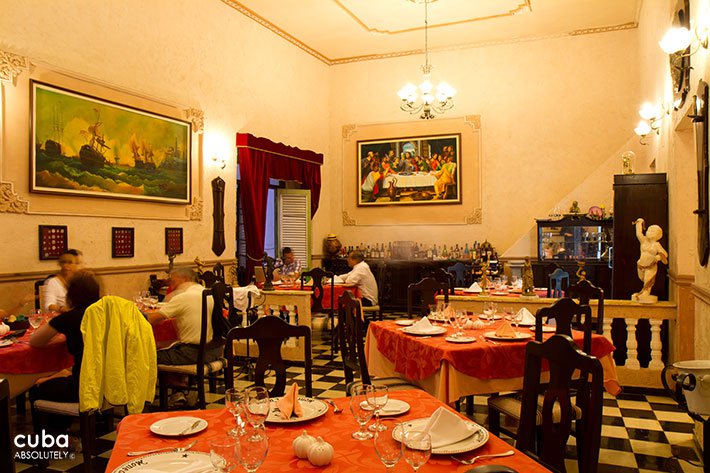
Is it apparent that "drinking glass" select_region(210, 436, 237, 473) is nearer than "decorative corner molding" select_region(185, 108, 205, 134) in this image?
Yes

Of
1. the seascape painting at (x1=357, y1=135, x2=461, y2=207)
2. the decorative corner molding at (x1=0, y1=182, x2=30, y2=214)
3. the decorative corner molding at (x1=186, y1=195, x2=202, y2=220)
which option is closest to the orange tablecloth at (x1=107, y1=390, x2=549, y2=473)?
the decorative corner molding at (x1=0, y1=182, x2=30, y2=214)

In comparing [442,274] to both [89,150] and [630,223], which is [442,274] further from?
[89,150]

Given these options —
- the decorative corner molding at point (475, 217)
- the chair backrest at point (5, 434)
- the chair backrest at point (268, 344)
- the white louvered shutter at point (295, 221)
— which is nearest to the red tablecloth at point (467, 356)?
the chair backrest at point (268, 344)

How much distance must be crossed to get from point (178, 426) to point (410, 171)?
33.5 ft

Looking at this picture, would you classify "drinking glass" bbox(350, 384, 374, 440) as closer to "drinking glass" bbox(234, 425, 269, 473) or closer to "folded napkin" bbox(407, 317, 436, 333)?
"drinking glass" bbox(234, 425, 269, 473)

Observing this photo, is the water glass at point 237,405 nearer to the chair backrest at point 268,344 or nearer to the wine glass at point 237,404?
the wine glass at point 237,404

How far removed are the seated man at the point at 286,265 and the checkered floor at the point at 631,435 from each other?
2.72m

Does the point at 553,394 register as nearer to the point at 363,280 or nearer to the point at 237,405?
the point at 237,405

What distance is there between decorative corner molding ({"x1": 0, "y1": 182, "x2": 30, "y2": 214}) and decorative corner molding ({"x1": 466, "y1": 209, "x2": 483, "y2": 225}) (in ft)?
26.2

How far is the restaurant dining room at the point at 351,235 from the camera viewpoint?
255 cm

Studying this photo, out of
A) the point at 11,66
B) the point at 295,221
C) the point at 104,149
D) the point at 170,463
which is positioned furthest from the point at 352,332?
the point at 295,221

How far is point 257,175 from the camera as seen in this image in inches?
392

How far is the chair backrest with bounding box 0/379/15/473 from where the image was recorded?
1.82m

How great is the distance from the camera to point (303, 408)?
246cm
